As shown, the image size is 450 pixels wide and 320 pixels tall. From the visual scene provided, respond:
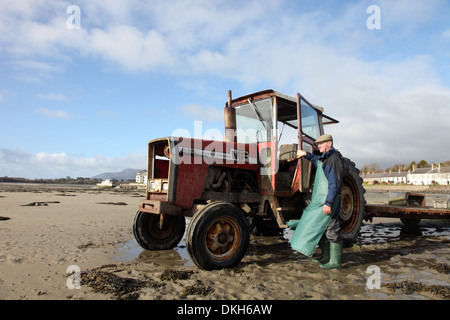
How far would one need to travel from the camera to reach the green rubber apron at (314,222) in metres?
4.01

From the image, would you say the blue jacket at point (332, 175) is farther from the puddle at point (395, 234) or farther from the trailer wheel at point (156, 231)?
the puddle at point (395, 234)

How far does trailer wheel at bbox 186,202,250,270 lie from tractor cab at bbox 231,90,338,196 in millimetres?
1028

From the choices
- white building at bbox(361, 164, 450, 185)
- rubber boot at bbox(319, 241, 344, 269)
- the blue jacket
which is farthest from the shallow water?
white building at bbox(361, 164, 450, 185)

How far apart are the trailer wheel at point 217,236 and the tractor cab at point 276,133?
1028 millimetres

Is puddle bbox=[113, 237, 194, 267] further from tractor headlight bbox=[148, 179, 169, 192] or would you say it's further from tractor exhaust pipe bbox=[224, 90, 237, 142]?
tractor exhaust pipe bbox=[224, 90, 237, 142]

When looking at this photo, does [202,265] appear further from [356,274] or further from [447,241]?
[447,241]

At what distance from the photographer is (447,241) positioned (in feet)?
21.6

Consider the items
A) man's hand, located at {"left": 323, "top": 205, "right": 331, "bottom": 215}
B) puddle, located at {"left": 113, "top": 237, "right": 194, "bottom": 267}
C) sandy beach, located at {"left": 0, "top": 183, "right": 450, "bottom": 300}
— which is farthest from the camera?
puddle, located at {"left": 113, "top": 237, "right": 194, "bottom": 267}

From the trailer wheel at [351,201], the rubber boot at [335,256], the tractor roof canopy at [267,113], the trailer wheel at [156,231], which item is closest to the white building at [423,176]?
the trailer wheel at [351,201]

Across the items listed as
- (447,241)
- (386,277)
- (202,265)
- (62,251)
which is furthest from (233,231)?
(447,241)

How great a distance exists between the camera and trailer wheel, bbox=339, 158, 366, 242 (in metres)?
5.31

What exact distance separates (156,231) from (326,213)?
3052 millimetres

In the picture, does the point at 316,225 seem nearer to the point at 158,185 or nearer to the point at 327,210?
the point at 327,210
